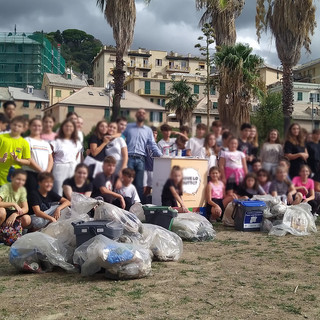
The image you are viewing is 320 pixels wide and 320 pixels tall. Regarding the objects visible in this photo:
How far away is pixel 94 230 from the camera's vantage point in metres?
4.55

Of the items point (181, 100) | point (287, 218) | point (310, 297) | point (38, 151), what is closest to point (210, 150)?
point (287, 218)

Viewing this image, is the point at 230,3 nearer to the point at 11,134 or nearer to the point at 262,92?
the point at 262,92

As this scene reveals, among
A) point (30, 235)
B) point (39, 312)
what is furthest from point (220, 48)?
point (39, 312)

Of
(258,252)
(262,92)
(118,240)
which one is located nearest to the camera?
(118,240)

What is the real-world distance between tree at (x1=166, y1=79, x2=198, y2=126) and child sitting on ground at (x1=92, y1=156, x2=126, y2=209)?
126 ft

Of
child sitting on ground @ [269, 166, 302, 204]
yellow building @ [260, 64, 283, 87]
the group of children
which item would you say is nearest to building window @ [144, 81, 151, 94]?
yellow building @ [260, 64, 283, 87]

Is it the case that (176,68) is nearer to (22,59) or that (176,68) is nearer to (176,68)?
(176,68)

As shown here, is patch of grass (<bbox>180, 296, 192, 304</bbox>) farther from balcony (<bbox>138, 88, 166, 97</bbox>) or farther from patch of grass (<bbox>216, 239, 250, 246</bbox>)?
balcony (<bbox>138, 88, 166, 97</bbox>)

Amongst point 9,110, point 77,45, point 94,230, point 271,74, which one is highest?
point 77,45

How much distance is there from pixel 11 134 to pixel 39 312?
7.54 feet

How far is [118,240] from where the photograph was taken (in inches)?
181

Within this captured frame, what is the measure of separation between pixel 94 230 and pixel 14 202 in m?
1.35

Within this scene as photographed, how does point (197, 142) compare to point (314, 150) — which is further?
point (314, 150)

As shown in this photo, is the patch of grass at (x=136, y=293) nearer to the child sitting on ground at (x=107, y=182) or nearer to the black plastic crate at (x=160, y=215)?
the child sitting on ground at (x=107, y=182)
